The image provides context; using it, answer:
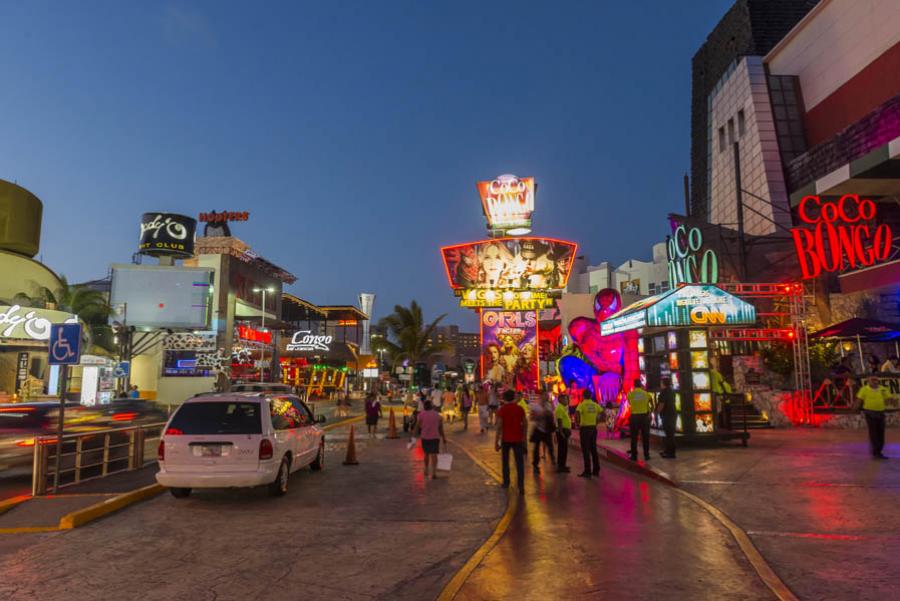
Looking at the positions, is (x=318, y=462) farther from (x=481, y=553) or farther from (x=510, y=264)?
(x=510, y=264)

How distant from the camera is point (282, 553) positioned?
6566mm

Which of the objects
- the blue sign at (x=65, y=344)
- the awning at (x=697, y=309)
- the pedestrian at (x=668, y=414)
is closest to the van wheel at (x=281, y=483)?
the blue sign at (x=65, y=344)

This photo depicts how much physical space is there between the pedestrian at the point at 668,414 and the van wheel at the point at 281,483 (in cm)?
854

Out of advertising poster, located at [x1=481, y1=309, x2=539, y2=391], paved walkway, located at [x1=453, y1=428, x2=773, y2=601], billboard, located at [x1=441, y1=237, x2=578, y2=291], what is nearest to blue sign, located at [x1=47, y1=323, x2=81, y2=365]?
paved walkway, located at [x1=453, y1=428, x2=773, y2=601]

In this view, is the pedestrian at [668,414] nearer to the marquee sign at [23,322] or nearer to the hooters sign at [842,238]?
the hooters sign at [842,238]

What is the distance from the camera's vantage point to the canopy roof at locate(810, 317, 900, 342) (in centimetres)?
2331

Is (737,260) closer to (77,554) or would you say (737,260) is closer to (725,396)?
(725,396)

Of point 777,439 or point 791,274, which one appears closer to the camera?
point 777,439

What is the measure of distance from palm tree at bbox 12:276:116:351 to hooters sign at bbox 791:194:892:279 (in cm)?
4243

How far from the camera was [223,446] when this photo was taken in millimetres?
9227

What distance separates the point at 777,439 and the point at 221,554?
53.3 ft

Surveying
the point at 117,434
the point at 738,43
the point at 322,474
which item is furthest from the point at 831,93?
the point at 117,434

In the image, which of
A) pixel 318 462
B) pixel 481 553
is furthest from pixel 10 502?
pixel 481 553

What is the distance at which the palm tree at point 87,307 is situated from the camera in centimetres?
4267
